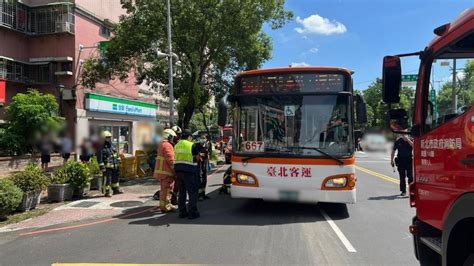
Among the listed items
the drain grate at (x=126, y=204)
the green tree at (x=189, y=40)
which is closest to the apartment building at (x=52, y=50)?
the green tree at (x=189, y=40)

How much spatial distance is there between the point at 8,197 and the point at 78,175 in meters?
2.69

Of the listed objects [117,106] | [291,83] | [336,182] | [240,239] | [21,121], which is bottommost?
[240,239]

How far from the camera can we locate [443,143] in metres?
3.61

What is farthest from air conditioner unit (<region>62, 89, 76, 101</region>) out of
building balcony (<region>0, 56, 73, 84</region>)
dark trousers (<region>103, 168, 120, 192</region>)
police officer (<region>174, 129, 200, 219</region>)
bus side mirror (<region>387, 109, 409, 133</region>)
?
bus side mirror (<region>387, 109, 409, 133</region>)

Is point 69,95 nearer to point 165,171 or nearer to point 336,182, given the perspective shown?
point 165,171

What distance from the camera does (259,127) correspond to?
8.54 metres

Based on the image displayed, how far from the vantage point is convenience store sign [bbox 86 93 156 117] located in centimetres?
2575

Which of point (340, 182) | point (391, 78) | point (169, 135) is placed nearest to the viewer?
point (391, 78)

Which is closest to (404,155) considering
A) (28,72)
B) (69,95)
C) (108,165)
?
(108,165)

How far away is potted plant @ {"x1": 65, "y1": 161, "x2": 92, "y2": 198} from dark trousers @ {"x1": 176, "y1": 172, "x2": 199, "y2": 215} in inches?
138

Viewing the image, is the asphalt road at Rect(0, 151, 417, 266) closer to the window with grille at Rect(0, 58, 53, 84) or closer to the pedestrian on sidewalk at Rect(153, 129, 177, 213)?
the pedestrian on sidewalk at Rect(153, 129, 177, 213)

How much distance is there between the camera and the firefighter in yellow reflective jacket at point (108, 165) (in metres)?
11.4

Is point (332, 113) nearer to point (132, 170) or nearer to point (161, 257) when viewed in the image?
point (161, 257)

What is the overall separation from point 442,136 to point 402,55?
3.48 ft
